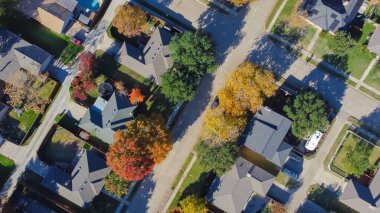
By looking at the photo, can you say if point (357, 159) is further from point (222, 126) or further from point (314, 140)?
point (222, 126)

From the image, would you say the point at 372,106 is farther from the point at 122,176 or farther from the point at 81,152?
the point at 81,152

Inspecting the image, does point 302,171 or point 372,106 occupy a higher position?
point 372,106

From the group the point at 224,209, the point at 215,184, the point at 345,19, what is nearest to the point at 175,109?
the point at 215,184

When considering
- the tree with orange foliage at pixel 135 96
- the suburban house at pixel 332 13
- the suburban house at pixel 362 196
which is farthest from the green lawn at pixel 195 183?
the suburban house at pixel 332 13

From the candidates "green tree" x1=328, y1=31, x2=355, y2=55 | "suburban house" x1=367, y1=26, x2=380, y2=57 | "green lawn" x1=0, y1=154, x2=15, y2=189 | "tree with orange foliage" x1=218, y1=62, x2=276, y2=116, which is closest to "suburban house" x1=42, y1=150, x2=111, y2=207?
"green lawn" x1=0, y1=154, x2=15, y2=189

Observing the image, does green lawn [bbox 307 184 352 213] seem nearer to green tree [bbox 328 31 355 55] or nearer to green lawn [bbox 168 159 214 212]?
green lawn [bbox 168 159 214 212]
